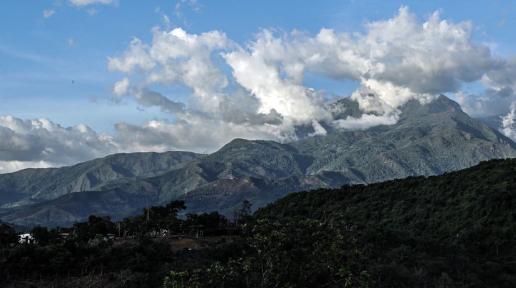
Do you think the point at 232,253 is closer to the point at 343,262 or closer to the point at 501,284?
the point at 501,284

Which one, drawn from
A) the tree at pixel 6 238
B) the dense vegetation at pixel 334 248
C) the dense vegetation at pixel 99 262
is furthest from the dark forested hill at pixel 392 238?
the tree at pixel 6 238

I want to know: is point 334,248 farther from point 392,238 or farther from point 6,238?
point 6,238

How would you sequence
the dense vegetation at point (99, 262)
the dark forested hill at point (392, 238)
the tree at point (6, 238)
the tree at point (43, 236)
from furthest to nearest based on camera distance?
the tree at point (43, 236) < the tree at point (6, 238) < the dense vegetation at point (99, 262) < the dark forested hill at point (392, 238)

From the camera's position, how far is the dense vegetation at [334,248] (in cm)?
3344

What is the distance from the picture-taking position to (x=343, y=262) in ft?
108

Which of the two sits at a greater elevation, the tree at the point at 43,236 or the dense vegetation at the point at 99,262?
the tree at the point at 43,236

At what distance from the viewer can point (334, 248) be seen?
32844 millimetres

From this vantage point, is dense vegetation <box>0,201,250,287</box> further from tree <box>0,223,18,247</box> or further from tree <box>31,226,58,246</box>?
tree <box>31,226,58,246</box>

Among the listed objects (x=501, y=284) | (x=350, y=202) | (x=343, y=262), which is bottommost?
(x=501, y=284)

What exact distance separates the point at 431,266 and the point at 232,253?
34.8 meters

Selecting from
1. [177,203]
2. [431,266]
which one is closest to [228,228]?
[177,203]

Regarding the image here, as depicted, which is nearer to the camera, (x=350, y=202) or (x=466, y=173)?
(x=466, y=173)

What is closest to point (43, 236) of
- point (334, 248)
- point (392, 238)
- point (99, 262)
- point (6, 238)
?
point (6, 238)

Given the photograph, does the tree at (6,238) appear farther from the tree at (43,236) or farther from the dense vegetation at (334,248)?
the tree at (43,236)
